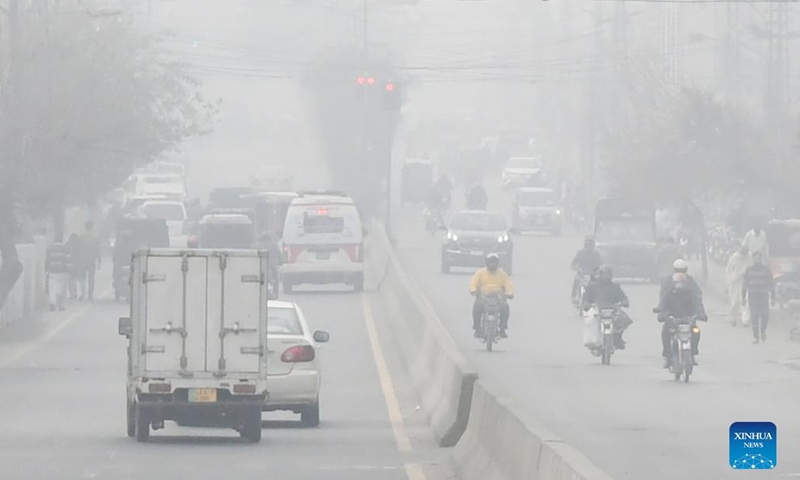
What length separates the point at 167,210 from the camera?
62844mm

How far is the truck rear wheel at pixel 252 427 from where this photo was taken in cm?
1872

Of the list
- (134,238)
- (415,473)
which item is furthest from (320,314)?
(415,473)

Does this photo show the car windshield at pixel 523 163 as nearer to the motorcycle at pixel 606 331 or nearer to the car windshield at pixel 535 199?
the car windshield at pixel 535 199

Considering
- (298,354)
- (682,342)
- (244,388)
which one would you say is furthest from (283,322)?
(682,342)

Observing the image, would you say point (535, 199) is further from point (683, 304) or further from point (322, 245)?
point (683, 304)

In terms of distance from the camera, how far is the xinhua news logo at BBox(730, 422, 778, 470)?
6.93 metres

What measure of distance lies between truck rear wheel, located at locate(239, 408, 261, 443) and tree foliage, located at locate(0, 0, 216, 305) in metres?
18.4

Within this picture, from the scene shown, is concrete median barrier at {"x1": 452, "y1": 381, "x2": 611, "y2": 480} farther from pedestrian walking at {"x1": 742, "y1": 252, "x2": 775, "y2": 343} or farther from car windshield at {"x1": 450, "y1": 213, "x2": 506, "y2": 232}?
car windshield at {"x1": 450, "y1": 213, "x2": 506, "y2": 232}

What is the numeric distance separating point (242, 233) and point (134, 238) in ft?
10.9

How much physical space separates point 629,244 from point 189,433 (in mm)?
32398

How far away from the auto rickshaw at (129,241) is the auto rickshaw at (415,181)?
4367 centimetres

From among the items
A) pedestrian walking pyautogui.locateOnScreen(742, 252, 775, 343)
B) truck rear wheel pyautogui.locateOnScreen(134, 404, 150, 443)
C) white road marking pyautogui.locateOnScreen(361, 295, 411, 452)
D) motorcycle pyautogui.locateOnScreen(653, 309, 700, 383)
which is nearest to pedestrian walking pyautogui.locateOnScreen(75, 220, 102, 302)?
white road marking pyautogui.locateOnScreen(361, 295, 411, 452)

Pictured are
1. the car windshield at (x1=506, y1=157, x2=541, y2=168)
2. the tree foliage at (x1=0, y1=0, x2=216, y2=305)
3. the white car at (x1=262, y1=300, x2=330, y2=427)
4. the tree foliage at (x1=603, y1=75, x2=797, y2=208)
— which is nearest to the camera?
the white car at (x1=262, y1=300, x2=330, y2=427)

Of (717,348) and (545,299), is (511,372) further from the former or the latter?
(545,299)
